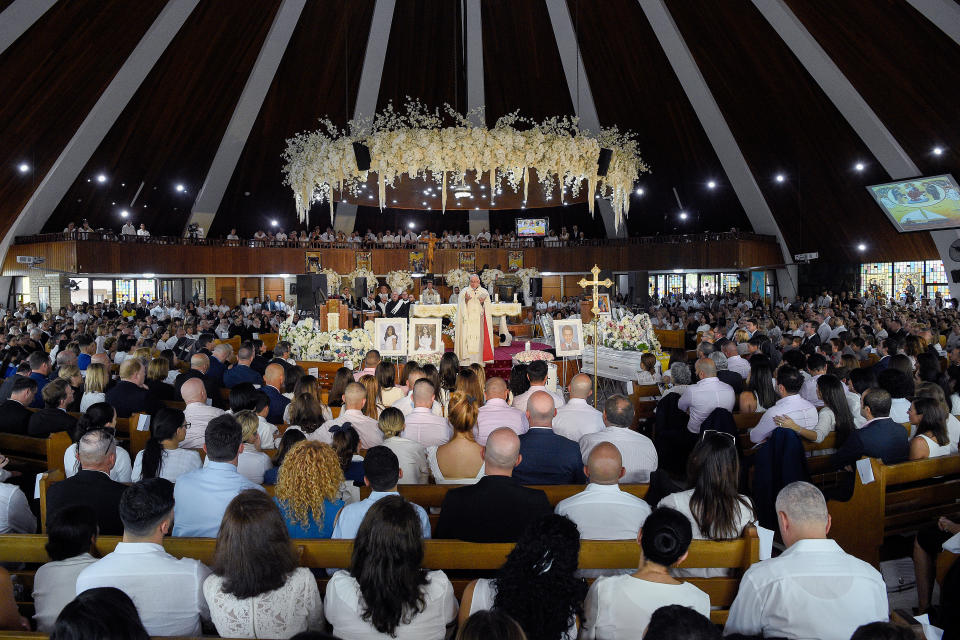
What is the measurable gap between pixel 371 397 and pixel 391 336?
605cm

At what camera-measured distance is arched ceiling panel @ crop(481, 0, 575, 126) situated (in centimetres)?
2106

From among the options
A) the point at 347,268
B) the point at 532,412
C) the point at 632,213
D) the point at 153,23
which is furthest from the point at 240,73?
the point at 532,412

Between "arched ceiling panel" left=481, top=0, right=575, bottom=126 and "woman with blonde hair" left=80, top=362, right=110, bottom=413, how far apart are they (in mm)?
17030

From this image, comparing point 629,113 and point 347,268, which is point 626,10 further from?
point 347,268

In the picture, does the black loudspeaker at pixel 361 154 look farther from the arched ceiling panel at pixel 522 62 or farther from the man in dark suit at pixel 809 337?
the arched ceiling panel at pixel 522 62

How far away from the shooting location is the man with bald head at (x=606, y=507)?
3877 mm

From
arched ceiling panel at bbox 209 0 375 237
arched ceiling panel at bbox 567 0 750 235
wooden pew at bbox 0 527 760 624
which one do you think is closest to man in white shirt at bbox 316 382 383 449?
wooden pew at bbox 0 527 760 624

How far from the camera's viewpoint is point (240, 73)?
21578 mm

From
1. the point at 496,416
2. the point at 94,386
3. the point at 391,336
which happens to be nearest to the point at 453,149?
the point at 391,336

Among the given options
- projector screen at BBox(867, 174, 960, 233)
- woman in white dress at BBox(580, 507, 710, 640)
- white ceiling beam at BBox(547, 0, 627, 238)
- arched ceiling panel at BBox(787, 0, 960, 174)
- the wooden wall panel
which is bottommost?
woman in white dress at BBox(580, 507, 710, 640)

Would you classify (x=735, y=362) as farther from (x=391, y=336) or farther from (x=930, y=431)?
(x=391, y=336)

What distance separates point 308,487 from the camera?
4008mm

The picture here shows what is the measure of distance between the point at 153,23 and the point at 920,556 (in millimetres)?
20335

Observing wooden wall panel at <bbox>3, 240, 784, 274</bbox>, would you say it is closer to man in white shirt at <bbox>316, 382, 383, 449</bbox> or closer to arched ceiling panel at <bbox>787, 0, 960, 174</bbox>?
arched ceiling panel at <bbox>787, 0, 960, 174</bbox>
